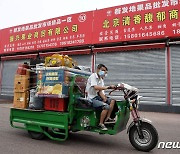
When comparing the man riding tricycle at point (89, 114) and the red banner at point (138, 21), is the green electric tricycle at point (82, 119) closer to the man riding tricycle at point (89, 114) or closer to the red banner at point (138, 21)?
the man riding tricycle at point (89, 114)

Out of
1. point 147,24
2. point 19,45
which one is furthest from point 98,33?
point 19,45

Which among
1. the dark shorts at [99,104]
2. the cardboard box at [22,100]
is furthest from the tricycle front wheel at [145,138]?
the cardboard box at [22,100]

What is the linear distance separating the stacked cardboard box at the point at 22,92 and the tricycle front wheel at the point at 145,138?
9.03 feet

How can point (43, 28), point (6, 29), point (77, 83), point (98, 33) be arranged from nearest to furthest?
1. point (77, 83)
2. point (98, 33)
3. point (43, 28)
4. point (6, 29)

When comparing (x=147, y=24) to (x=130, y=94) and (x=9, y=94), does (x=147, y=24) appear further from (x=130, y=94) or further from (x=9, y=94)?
(x=9, y=94)

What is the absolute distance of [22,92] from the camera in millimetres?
6082

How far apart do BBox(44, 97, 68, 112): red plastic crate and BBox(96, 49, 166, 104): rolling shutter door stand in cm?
865

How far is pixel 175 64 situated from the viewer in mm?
12742

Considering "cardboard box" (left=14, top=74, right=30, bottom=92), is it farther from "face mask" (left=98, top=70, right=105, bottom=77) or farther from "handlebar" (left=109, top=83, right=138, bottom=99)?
"handlebar" (left=109, top=83, right=138, bottom=99)

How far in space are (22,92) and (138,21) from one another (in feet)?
30.8

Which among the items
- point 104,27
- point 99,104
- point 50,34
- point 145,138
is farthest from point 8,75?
point 145,138

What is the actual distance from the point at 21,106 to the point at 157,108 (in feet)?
28.6

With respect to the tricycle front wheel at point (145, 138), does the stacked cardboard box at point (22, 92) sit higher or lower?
higher

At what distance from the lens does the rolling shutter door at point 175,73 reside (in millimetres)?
12547
